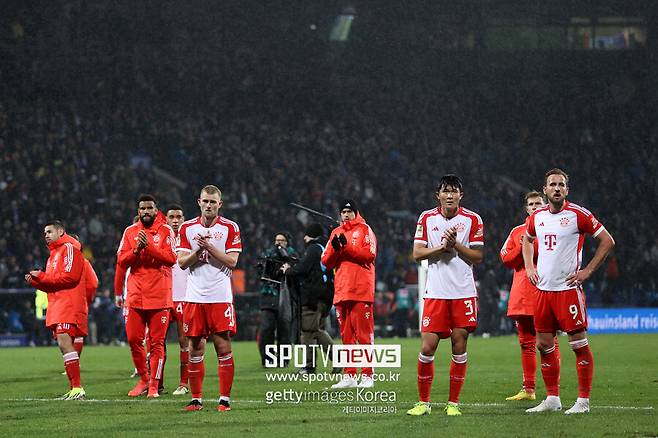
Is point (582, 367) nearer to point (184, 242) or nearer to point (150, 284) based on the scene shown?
point (184, 242)

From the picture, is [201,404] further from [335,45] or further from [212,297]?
[335,45]

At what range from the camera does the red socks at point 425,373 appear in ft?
34.7

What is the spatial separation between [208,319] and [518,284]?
381 centimetres

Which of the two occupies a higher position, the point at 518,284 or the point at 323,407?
the point at 518,284

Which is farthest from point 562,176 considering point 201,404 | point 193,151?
point 193,151

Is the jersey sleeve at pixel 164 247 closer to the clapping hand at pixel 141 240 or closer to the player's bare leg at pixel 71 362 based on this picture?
the clapping hand at pixel 141 240

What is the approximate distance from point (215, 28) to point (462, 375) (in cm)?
4008

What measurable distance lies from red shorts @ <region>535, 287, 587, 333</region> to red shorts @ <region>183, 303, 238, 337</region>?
312cm

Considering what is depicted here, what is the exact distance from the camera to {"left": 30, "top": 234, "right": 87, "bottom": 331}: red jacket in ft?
43.5

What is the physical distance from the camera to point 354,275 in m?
14.1
